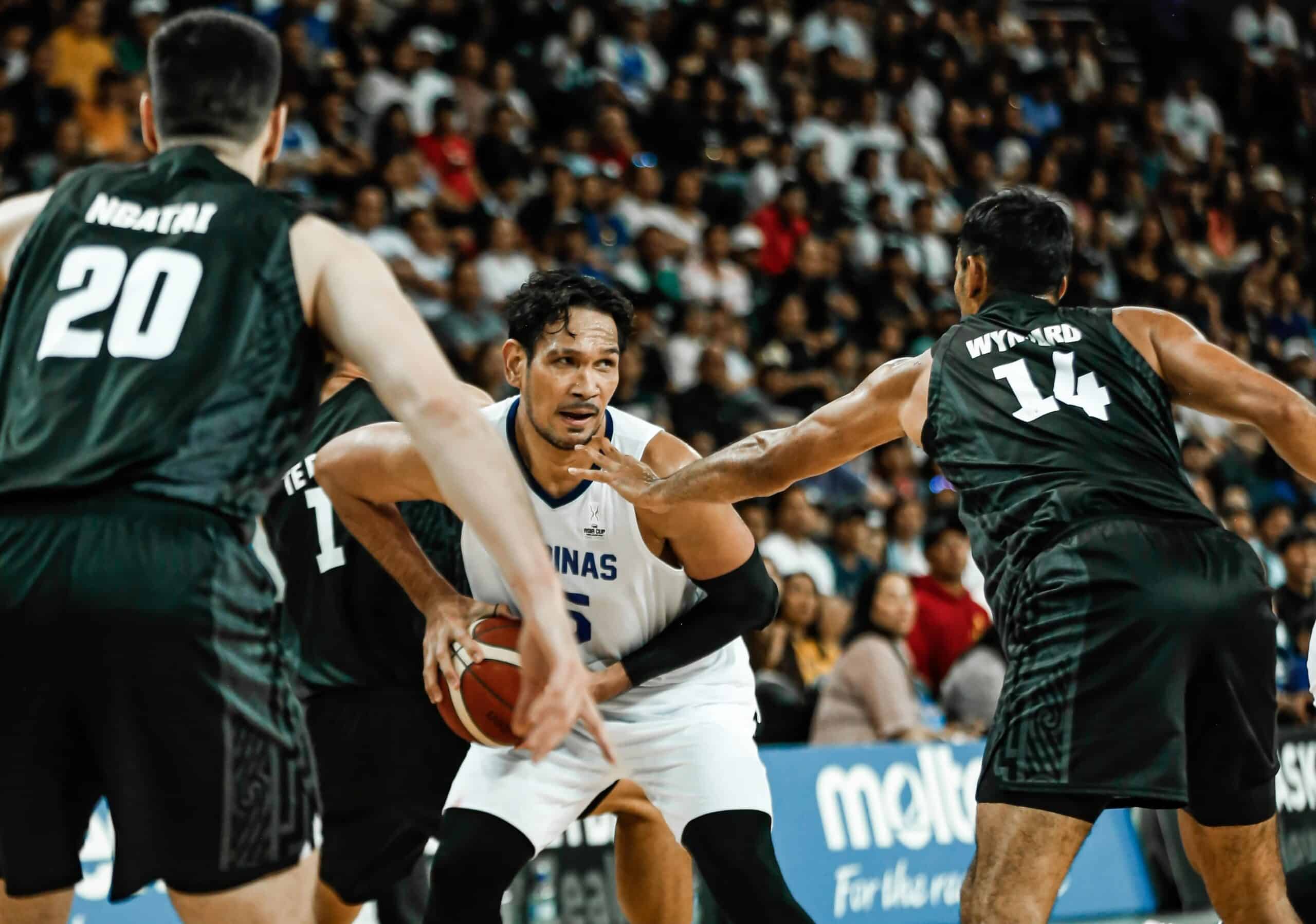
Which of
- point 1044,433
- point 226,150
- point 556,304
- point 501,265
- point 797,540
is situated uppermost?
point 501,265

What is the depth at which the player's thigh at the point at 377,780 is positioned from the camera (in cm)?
490

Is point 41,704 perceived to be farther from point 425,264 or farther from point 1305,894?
point 425,264

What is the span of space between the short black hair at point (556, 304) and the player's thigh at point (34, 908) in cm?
228

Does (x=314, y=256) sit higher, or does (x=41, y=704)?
(x=314, y=256)

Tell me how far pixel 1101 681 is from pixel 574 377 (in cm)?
169

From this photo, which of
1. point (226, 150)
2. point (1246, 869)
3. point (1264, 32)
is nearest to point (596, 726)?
point (226, 150)

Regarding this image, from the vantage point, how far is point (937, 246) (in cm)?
1535

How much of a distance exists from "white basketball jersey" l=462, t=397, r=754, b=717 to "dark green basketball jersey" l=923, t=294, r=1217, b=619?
35.5 inches

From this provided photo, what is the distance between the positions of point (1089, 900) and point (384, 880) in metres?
4.78

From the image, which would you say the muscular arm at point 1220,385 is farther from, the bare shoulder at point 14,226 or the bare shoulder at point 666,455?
the bare shoulder at point 14,226

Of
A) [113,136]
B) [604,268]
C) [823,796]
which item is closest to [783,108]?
[604,268]

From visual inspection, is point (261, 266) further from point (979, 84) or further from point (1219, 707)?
point (979, 84)

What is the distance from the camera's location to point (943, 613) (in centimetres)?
977

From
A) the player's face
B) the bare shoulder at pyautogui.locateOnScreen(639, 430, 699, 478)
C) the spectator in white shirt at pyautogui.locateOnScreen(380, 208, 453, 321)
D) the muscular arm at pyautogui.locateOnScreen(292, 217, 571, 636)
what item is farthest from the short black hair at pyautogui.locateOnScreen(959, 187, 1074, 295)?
the spectator in white shirt at pyautogui.locateOnScreen(380, 208, 453, 321)
